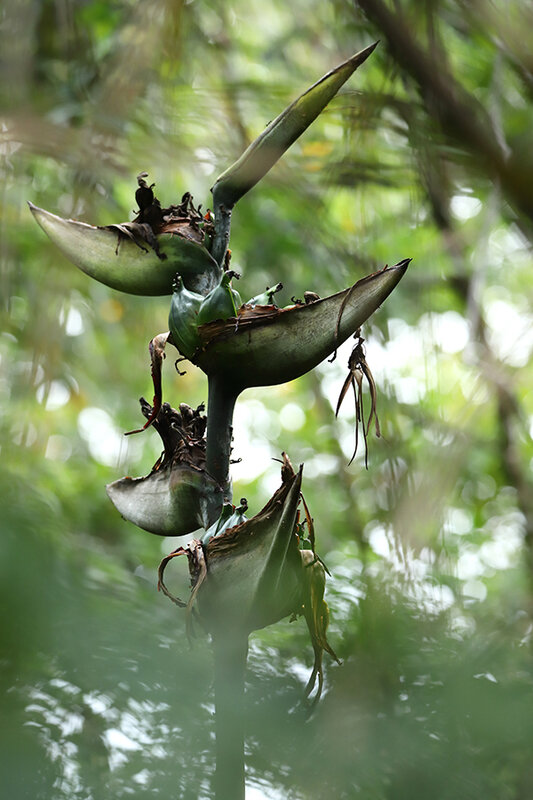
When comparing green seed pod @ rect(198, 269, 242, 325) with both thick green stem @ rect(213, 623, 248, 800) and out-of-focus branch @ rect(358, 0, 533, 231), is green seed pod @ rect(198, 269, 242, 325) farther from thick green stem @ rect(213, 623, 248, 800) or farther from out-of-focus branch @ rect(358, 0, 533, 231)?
out-of-focus branch @ rect(358, 0, 533, 231)

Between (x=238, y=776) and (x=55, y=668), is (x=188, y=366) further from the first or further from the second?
(x=238, y=776)

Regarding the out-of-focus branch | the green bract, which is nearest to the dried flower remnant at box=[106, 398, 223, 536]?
the green bract

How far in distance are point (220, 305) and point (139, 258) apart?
0.10 metres

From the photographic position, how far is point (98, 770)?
0.57m

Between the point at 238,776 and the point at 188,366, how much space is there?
1711 millimetres

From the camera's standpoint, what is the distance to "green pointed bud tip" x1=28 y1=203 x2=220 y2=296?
22.9 inches

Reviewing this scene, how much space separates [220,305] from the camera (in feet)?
1.68

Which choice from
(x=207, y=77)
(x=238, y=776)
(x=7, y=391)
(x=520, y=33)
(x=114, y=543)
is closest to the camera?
(x=238, y=776)

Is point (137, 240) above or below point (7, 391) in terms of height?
below

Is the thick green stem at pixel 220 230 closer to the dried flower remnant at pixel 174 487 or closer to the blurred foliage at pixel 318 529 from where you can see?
the dried flower remnant at pixel 174 487

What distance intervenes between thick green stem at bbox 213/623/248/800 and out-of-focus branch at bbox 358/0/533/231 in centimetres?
53

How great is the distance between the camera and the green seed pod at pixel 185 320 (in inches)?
21.0

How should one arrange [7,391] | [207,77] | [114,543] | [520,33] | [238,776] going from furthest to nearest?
1. [207,77]
2. [7,391]
3. [114,543]
4. [520,33]
5. [238,776]

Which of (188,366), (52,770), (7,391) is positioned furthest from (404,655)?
(188,366)
